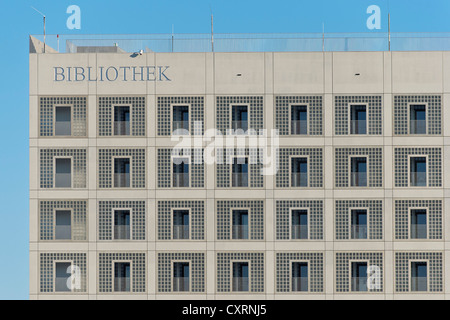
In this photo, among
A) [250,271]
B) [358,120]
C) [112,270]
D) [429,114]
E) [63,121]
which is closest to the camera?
[250,271]

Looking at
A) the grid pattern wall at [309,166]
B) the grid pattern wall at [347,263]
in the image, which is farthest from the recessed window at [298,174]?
the grid pattern wall at [347,263]

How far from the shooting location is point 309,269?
63812mm

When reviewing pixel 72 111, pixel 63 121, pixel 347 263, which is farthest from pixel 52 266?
pixel 347 263

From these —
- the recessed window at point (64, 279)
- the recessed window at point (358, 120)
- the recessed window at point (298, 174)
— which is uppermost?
the recessed window at point (358, 120)

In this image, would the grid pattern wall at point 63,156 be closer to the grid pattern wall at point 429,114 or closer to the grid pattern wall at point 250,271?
the grid pattern wall at point 250,271

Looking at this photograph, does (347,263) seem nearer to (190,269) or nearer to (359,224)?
(359,224)

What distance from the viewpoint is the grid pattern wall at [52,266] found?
64.4m

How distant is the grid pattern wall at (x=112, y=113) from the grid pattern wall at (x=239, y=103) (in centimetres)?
533

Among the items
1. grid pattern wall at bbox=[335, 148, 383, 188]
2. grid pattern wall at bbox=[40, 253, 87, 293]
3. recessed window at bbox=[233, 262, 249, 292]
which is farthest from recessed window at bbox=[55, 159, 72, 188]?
grid pattern wall at bbox=[335, 148, 383, 188]

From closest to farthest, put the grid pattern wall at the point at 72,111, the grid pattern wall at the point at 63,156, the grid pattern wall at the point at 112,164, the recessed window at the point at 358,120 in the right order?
the recessed window at the point at 358,120, the grid pattern wall at the point at 112,164, the grid pattern wall at the point at 63,156, the grid pattern wall at the point at 72,111

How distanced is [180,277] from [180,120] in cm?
1092

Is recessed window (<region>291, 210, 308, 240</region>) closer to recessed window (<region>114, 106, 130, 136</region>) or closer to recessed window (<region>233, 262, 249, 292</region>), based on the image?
recessed window (<region>233, 262, 249, 292</region>)
